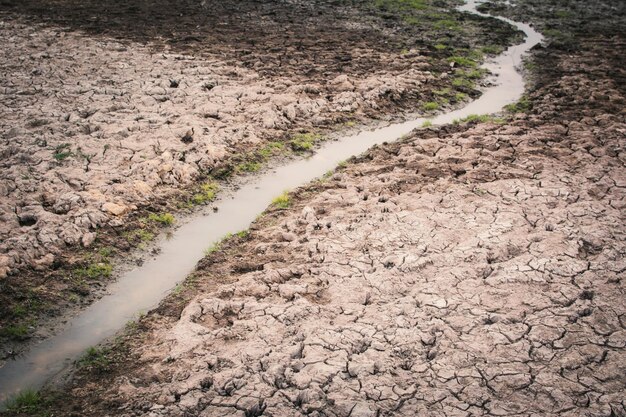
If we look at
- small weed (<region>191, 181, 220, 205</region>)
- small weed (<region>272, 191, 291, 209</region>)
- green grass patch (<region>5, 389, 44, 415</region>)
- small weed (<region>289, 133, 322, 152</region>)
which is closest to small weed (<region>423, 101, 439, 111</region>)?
small weed (<region>289, 133, 322, 152</region>)

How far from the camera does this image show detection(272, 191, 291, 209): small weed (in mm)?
8727

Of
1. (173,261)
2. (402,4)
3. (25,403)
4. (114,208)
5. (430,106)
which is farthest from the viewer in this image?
(402,4)

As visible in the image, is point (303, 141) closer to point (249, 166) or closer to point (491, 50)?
point (249, 166)

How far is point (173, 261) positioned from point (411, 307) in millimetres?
3835

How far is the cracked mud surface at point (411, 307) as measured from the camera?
4949 mm

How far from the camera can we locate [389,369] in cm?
520

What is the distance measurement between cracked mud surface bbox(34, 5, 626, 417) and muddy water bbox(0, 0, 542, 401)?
0.48 meters

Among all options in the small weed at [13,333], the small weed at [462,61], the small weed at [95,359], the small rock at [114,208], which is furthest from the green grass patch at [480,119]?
the small weed at [13,333]

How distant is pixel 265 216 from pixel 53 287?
11.5 ft

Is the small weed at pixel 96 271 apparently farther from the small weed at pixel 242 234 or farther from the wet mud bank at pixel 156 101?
the small weed at pixel 242 234

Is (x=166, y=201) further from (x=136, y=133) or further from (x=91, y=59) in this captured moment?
(x=91, y=59)

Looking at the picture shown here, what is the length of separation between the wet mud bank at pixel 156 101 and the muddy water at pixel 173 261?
309mm

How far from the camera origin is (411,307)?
6070 millimetres

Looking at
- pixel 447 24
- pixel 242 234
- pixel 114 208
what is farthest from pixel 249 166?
pixel 447 24
